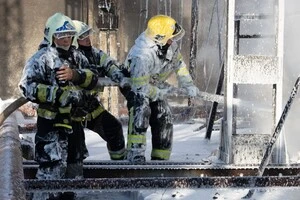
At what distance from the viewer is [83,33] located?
6.47 m

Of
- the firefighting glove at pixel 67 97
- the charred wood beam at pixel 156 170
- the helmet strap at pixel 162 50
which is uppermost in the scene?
the helmet strap at pixel 162 50

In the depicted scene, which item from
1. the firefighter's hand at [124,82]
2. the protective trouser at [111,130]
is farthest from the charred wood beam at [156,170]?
the firefighter's hand at [124,82]

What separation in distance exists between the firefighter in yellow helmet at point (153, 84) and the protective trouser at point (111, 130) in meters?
0.20

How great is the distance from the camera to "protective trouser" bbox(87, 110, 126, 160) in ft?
21.0

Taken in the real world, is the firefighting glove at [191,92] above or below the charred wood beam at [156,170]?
above

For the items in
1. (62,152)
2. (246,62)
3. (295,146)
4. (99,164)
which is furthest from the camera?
(295,146)

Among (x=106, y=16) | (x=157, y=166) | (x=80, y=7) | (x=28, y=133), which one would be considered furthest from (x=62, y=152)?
(x=80, y=7)

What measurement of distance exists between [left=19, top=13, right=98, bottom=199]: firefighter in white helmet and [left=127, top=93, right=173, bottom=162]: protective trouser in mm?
933

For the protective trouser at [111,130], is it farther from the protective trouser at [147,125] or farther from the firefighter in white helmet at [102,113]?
the protective trouser at [147,125]

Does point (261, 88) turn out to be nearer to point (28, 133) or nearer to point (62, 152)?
point (28, 133)

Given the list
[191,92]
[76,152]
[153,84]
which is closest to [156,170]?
[76,152]

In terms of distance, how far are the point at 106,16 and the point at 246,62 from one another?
7.12m

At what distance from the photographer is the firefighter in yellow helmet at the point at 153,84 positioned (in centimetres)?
617

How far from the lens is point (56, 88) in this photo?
5082mm
